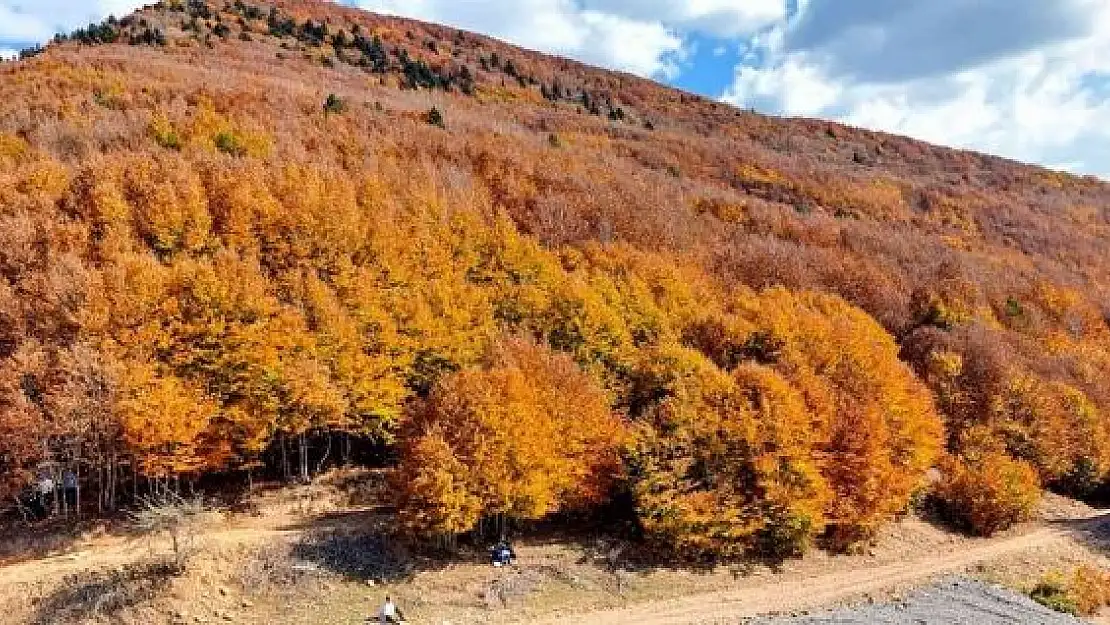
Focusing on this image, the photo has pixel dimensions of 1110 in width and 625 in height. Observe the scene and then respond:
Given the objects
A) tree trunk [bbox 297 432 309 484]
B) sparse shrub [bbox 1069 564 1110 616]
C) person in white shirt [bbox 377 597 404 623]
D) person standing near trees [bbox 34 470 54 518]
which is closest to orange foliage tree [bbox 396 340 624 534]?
person in white shirt [bbox 377 597 404 623]

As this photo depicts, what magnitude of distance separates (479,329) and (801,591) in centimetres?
2149

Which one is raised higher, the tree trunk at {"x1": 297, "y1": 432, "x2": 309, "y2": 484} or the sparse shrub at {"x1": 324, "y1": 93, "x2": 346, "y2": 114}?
the sparse shrub at {"x1": 324, "y1": 93, "x2": 346, "y2": 114}

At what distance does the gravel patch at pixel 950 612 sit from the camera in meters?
38.2

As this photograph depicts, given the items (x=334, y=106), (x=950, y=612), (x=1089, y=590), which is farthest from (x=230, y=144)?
(x=1089, y=590)

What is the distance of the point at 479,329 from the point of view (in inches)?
2004

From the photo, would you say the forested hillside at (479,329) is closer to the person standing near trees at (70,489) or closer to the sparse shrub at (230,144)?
the sparse shrub at (230,144)

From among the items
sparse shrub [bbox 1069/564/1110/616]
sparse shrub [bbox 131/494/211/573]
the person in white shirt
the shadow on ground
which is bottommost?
sparse shrub [bbox 1069/564/1110/616]

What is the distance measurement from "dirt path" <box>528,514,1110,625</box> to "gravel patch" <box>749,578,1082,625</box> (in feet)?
3.87

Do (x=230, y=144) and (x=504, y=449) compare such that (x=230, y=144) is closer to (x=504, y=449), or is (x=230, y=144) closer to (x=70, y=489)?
(x=70, y=489)

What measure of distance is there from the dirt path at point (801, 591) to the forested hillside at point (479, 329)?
2.12m

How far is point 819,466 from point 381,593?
2217 centimetres

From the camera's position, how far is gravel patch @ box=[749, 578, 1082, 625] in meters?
38.2

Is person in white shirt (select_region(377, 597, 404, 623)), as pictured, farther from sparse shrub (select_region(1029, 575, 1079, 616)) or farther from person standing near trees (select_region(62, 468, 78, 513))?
sparse shrub (select_region(1029, 575, 1079, 616))

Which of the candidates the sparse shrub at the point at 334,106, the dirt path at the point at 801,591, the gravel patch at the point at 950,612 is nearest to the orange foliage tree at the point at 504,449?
the dirt path at the point at 801,591
